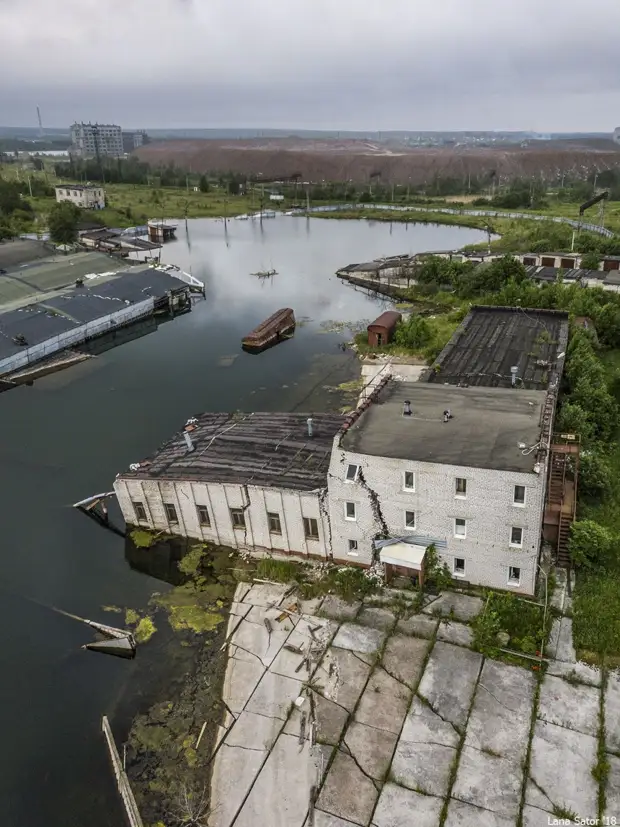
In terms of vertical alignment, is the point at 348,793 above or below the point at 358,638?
below

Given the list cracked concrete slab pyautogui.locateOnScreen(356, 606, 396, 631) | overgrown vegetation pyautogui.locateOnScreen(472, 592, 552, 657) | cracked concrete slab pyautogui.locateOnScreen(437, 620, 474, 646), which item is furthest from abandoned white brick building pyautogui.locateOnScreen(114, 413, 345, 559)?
overgrown vegetation pyautogui.locateOnScreen(472, 592, 552, 657)

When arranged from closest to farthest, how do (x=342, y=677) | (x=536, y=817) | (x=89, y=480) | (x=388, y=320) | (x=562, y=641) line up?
(x=536, y=817) < (x=342, y=677) < (x=562, y=641) < (x=89, y=480) < (x=388, y=320)

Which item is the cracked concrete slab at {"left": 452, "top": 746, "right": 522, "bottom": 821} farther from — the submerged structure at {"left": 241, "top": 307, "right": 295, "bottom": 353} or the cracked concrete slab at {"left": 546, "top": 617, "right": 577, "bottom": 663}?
the submerged structure at {"left": 241, "top": 307, "right": 295, "bottom": 353}

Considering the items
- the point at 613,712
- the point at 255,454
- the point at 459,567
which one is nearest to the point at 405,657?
the point at 459,567

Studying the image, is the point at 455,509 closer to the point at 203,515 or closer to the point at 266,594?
the point at 266,594

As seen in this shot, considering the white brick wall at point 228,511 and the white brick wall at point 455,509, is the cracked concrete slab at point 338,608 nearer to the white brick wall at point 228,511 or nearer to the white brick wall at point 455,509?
the white brick wall at point 228,511

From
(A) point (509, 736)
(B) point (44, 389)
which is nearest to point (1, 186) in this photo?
(B) point (44, 389)

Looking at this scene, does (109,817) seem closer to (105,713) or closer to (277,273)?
(105,713)

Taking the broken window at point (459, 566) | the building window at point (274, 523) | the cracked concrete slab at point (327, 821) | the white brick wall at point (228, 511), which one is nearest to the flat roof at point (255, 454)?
the white brick wall at point (228, 511)
